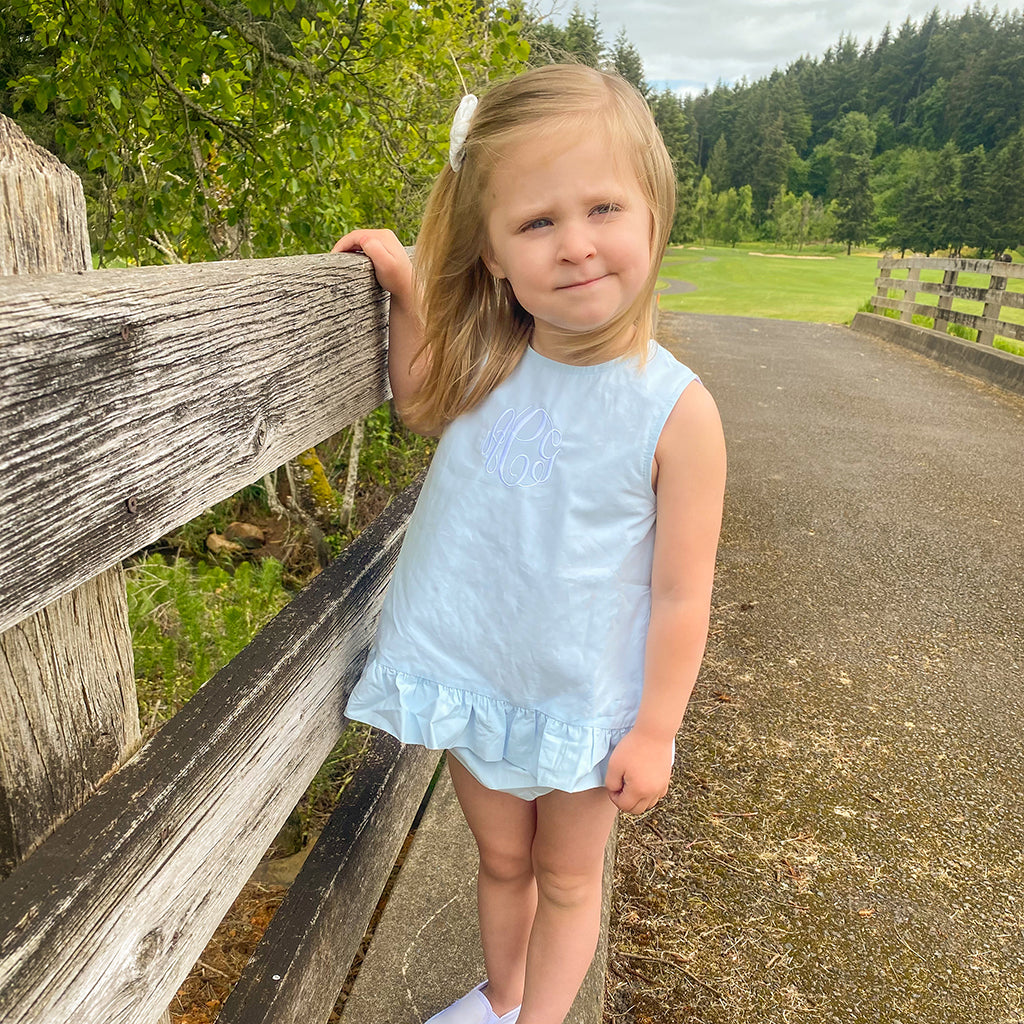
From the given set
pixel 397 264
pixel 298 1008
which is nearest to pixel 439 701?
pixel 298 1008

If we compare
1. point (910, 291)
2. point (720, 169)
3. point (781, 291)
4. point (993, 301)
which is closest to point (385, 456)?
point (993, 301)

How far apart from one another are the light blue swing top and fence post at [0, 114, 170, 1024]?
62cm

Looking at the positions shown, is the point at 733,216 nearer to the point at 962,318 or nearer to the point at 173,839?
the point at 962,318

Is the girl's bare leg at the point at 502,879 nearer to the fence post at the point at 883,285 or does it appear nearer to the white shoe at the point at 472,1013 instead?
the white shoe at the point at 472,1013

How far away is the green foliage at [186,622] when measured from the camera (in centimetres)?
285

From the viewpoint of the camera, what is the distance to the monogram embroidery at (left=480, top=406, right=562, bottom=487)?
145 cm

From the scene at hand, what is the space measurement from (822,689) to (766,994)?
145cm

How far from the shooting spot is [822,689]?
319 cm

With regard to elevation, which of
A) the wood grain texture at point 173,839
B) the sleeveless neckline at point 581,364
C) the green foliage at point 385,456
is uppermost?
the sleeveless neckline at point 581,364

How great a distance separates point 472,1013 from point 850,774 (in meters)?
1.55

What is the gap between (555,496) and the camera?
4.67 ft

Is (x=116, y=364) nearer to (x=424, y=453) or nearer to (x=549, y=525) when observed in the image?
(x=549, y=525)

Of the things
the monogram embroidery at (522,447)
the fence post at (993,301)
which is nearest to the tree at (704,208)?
the fence post at (993,301)

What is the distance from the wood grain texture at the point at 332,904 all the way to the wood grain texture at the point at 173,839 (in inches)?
10.9
